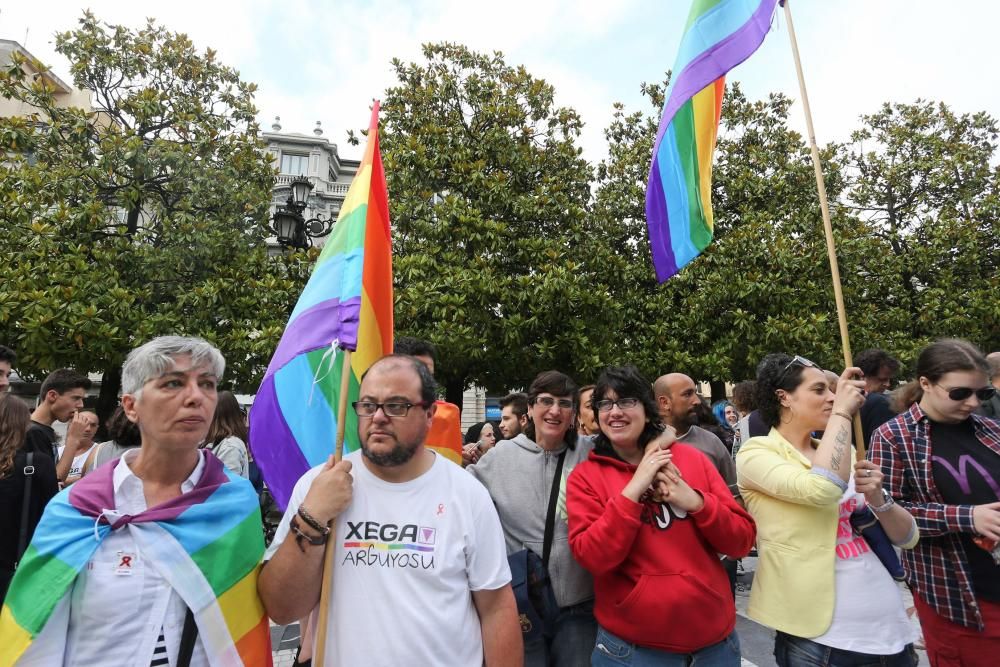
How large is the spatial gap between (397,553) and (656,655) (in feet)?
3.69

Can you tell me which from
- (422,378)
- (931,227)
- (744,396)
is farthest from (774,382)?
(931,227)

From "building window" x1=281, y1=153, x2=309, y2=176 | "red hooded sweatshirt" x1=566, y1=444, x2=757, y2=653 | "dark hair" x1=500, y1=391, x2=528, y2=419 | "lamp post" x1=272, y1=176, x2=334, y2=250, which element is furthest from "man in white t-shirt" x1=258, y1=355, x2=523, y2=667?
"building window" x1=281, y1=153, x2=309, y2=176

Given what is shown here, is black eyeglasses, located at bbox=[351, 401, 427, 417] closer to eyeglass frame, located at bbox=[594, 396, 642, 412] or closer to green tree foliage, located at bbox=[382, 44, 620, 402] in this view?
eyeglass frame, located at bbox=[594, 396, 642, 412]

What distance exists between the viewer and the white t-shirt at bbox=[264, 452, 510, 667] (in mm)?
1897

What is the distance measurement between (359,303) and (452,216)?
29.7 ft

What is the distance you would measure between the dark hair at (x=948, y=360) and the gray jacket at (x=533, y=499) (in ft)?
5.52

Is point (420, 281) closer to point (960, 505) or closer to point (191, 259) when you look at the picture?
point (191, 259)

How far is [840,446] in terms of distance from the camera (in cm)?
235

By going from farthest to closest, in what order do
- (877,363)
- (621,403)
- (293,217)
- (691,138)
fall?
(293,217)
(877,363)
(691,138)
(621,403)

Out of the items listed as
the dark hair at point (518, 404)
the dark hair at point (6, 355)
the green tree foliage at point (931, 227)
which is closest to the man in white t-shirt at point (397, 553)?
the dark hair at point (518, 404)

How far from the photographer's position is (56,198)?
10.5 meters

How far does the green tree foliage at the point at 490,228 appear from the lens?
11.1 metres

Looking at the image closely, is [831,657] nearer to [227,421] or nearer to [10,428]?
[10,428]

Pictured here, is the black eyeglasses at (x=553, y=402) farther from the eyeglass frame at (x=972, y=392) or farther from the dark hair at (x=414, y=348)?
the eyeglass frame at (x=972, y=392)
